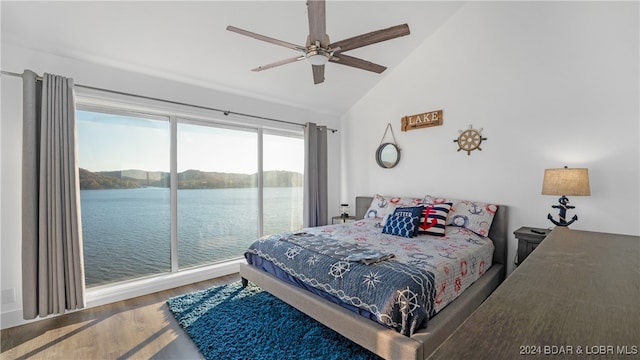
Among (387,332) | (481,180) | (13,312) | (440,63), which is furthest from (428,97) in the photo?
(13,312)

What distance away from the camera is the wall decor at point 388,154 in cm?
405

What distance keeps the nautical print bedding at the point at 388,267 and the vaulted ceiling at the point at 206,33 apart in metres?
2.02

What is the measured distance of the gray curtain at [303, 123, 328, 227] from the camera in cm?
424

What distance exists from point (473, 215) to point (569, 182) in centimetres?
89

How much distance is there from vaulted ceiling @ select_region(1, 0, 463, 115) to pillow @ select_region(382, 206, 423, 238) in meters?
2.01

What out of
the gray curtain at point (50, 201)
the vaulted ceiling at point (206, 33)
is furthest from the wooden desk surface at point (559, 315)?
the gray curtain at point (50, 201)

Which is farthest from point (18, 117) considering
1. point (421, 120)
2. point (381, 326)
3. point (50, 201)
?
point (421, 120)

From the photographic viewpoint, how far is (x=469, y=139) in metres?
3.30

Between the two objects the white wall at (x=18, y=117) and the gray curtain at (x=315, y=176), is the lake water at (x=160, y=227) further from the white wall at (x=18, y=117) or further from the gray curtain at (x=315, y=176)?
the gray curtain at (x=315, y=176)

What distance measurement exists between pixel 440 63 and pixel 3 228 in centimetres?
474

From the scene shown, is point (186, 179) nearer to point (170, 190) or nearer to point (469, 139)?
point (170, 190)

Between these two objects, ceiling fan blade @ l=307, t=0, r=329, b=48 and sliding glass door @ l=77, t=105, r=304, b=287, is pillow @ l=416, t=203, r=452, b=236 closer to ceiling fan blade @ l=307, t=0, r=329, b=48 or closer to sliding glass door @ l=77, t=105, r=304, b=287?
ceiling fan blade @ l=307, t=0, r=329, b=48

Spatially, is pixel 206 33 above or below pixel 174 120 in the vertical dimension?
above

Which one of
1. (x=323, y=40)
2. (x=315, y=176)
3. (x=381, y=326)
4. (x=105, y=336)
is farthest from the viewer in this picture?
(x=315, y=176)
